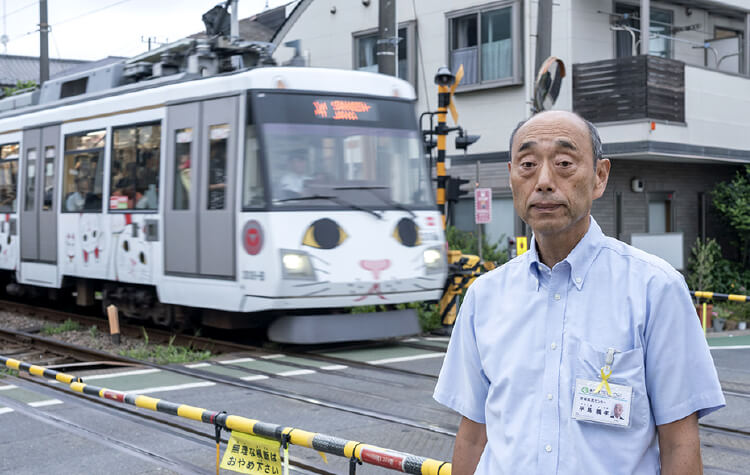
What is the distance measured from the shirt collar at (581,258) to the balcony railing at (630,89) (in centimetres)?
1686

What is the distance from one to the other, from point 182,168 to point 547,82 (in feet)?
16.2

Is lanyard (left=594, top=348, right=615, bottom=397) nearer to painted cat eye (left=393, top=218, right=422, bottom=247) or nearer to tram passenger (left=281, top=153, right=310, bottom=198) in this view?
tram passenger (left=281, top=153, right=310, bottom=198)

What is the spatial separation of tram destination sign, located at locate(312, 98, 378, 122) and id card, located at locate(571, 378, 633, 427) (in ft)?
30.3

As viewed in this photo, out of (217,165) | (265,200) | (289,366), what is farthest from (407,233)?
(217,165)

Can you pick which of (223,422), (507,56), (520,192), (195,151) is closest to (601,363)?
(520,192)

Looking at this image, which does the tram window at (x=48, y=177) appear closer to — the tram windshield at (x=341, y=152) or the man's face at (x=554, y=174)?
the tram windshield at (x=341, y=152)

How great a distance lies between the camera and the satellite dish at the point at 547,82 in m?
13.0

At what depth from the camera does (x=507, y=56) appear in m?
20.6

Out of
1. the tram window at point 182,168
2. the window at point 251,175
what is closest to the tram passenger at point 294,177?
the window at point 251,175

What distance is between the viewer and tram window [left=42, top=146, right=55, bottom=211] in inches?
602

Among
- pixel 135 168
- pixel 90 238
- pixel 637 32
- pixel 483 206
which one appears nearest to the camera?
pixel 135 168

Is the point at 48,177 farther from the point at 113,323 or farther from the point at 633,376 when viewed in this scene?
the point at 633,376

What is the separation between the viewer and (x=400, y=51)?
2303 centimetres

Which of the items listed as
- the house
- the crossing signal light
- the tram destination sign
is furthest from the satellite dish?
the house
